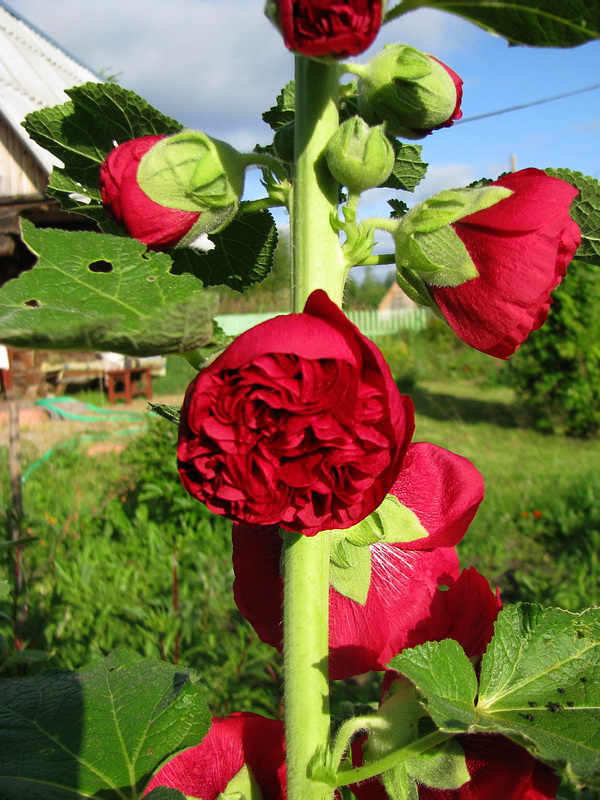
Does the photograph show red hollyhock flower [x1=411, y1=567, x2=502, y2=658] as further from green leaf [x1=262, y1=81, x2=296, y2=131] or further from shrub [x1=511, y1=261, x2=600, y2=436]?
shrub [x1=511, y1=261, x2=600, y2=436]

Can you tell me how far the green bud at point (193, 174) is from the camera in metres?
0.69

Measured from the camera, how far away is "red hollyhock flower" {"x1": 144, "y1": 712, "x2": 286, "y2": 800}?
2.84ft

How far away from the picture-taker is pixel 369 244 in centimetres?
72

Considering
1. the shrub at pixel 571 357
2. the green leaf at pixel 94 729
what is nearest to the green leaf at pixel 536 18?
the green leaf at pixel 94 729

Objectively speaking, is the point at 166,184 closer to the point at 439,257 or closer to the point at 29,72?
the point at 439,257

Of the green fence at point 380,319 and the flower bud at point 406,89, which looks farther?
the green fence at point 380,319

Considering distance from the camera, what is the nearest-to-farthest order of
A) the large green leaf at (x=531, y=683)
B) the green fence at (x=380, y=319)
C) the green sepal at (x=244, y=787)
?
the large green leaf at (x=531, y=683)
the green sepal at (x=244, y=787)
the green fence at (x=380, y=319)

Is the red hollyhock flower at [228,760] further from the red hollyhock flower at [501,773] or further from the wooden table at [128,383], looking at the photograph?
the wooden table at [128,383]

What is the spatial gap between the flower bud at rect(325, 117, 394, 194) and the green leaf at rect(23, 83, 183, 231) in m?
0.23

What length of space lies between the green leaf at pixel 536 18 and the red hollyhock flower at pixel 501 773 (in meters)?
0.67

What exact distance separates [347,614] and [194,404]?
1.20 ft

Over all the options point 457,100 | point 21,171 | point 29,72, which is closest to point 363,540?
point 457,100

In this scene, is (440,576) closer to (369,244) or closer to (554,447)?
(369,244)

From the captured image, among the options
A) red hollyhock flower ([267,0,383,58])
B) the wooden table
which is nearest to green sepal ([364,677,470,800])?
red hollyhock flower ([267,0,383,58])
